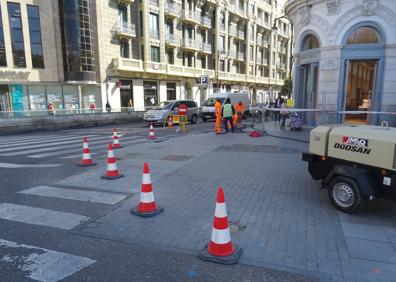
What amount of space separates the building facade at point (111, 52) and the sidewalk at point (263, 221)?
15351 mm

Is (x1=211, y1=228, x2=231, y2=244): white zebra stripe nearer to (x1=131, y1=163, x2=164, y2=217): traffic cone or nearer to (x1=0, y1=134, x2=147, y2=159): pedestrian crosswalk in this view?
(x1=131, y1=163, x2=164, y2=217): traffic cone

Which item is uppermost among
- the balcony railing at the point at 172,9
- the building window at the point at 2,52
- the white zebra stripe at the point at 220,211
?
the balcony railing at the point at 172,9

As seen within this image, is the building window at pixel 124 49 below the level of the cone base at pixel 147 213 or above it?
above

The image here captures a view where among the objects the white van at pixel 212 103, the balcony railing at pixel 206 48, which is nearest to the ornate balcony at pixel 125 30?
the balcony railing at pixel 206 48

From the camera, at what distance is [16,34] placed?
26.1 m

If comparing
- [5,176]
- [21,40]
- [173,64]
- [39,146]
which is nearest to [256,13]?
[173,64]

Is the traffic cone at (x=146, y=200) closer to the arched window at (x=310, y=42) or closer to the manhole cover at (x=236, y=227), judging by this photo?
the manhole cover at (x=236, y=227)

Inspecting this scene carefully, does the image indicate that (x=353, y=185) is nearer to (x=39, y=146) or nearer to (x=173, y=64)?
(x=39, y=146)

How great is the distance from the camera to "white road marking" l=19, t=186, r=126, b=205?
17.7 feet

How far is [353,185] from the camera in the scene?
4496mm

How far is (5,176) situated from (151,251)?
18.1ft

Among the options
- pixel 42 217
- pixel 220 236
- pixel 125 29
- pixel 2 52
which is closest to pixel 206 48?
pixel 125 29

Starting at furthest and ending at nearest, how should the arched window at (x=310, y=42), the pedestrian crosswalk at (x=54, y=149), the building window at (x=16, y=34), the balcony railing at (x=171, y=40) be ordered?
the balcony railing at (x=171, y=40) → the building window at (x=16, y=34) → the arched window at (x=310, y=42) → the pedestrian crosswalk at (x=54, y=149)

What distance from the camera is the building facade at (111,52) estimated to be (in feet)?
86.4
